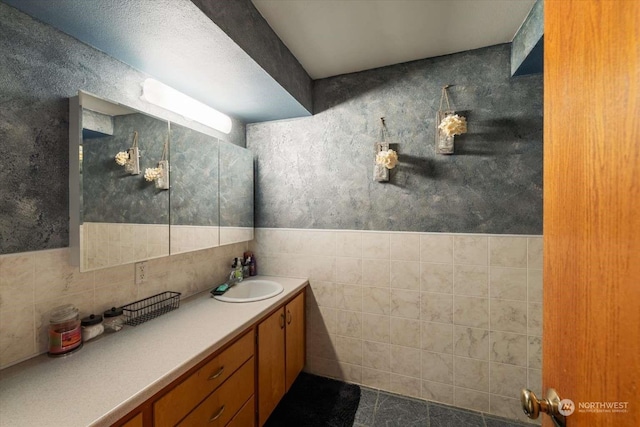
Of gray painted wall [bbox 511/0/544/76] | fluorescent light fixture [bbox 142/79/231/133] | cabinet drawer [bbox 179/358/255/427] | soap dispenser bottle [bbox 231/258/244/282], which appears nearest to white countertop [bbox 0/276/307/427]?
cabinet drawer [bbox 179/358/255/427]

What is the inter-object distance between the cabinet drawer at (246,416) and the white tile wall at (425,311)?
78 centimetres

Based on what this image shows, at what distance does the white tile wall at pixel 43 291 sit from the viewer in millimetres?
942

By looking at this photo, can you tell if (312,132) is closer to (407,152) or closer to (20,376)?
(407,152)

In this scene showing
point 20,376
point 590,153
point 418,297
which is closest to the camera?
point 590,153

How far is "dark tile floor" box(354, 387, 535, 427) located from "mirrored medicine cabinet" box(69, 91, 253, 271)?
5.06 feet

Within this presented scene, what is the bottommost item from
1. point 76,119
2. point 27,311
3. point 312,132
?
point 27,311

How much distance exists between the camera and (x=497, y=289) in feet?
5.55

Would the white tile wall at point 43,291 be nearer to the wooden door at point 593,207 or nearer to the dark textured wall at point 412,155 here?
the dark textured wall at point 412,155

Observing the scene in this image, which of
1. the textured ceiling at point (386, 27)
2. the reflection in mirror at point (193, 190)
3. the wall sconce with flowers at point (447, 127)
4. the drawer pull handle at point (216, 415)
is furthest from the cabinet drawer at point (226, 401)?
the textured ceiling at point (386, 27)

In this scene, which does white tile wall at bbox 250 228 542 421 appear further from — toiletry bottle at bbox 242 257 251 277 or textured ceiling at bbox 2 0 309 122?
textured ceiling at bbox 2 0 309 122

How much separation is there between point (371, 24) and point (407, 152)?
2.72 feet

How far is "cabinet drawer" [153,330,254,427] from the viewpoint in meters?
0.91

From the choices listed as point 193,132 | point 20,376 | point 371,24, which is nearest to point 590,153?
point 371,24

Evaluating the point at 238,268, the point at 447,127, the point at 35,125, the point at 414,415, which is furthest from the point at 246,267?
the point at 447,127
